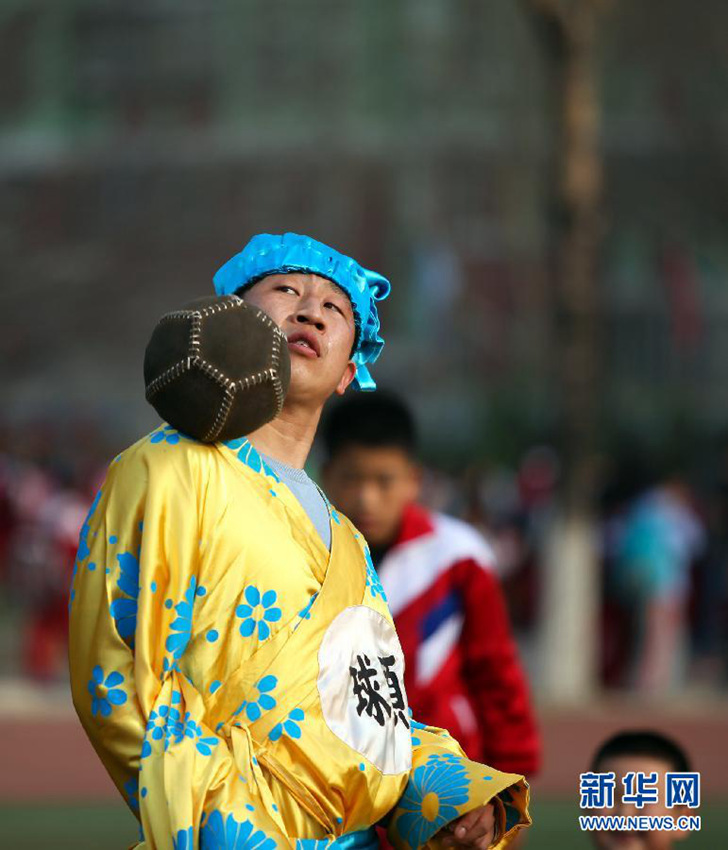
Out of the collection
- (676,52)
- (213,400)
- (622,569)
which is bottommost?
(213,400)

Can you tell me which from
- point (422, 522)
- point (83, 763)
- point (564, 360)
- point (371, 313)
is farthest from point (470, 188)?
point (371, 313)

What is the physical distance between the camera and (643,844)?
4.78 meters

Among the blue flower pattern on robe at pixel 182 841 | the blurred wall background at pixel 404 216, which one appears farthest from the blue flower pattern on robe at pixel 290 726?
the blurred wall background at pixel 404 216

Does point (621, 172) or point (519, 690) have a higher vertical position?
point (621, 172)

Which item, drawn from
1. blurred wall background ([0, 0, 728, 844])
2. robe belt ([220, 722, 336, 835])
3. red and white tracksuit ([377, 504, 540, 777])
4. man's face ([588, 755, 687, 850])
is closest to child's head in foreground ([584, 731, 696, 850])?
man's face ([588, 755, 687, 850])

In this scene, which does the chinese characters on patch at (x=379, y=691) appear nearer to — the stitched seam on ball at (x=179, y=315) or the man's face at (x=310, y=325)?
the man's face at (x=310, y=325)

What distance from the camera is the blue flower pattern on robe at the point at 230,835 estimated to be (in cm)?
288

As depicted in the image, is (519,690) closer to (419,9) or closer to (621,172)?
(621,172)

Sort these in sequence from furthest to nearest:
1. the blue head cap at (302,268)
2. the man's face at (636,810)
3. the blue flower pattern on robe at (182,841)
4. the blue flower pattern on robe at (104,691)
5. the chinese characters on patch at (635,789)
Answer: the chinese characters on patch at (635,789), the man's face at (636,810), the blue head cap at (302,268), the blue flower pattern on robe at (104,691), the blue flower pattern on robe at (182,841)

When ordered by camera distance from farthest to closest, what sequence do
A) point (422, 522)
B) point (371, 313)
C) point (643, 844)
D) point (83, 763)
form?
point (83, 763) < point (422, 522) < point (643, 844) < point (371, 313)

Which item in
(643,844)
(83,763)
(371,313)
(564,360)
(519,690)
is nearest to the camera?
(371,313)

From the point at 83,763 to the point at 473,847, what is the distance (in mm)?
8254

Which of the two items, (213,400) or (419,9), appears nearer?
(213,400)

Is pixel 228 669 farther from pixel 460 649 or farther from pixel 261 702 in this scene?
pixel 460 649
